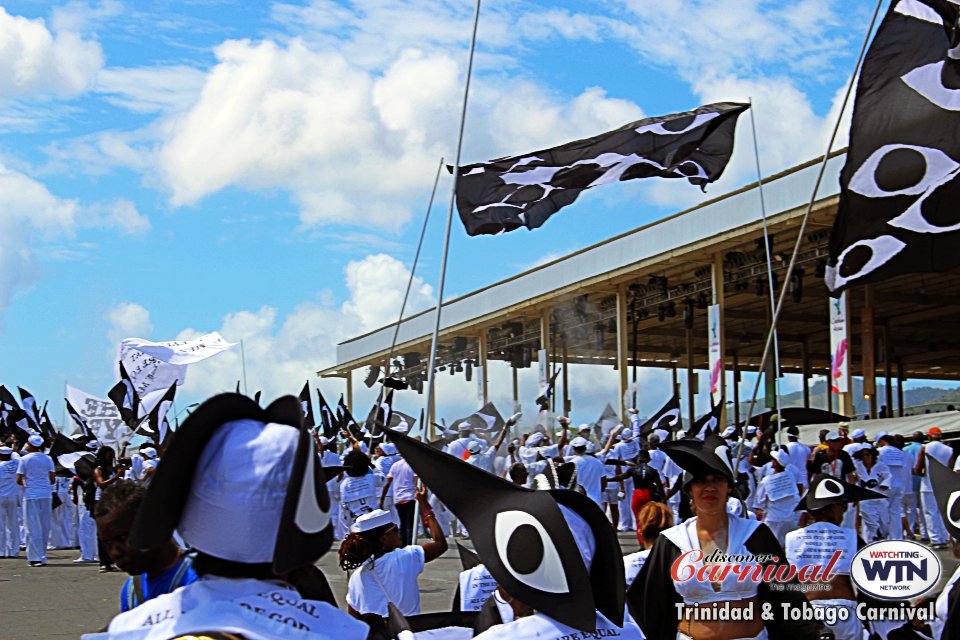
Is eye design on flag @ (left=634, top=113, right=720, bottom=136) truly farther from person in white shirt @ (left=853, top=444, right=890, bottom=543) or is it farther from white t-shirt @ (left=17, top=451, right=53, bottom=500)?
white t-shirt @ (left=17, top=451, right=53, bottom=500)

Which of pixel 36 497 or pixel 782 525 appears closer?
pixel 782 525

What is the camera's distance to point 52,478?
824 inches

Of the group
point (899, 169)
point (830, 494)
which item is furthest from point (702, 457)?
point (899, 169)

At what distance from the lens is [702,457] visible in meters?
5.22

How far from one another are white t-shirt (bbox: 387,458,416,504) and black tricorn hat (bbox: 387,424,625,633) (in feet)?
48.8

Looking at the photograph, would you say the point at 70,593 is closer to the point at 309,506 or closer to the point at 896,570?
the point at 896,570

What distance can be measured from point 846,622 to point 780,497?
9.42 meters

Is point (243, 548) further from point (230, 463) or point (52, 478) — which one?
point (52, 478)

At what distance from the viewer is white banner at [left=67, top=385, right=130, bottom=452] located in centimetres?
2733

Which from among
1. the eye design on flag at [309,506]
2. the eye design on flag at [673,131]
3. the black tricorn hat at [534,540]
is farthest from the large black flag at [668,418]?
the eye design on flag at [309,506]

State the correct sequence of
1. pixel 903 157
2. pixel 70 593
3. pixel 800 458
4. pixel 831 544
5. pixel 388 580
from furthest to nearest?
pixel 800 458 → pixel 70 593 → pixel 903 157 → pixel 831 544 → pixel 388 580

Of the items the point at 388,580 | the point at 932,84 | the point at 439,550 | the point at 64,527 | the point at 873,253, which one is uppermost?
the point at 932,84

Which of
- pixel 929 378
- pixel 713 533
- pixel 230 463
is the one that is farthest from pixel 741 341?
pixel 230 463

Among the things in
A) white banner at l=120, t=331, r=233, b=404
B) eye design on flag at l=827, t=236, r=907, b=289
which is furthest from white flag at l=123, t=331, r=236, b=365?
eye design on flag at l=827, t=236, r=907, b=289
